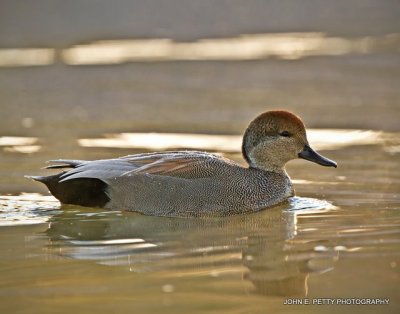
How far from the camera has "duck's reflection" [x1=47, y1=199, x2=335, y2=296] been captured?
732cm

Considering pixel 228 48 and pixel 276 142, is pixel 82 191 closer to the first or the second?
pixel 276 142

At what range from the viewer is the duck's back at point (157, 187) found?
30.0ft

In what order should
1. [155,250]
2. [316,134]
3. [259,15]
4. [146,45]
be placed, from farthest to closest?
1. [259,15]
2. [146,45]
3. [316,134]
4. [155,250]

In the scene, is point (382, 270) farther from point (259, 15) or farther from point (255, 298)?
point (259, 15)

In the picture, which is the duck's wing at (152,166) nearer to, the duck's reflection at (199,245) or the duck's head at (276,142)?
the duck's reflection at (199,245)

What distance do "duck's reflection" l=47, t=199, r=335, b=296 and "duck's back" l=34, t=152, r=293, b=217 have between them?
4.3 inches

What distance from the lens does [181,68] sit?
16.3m

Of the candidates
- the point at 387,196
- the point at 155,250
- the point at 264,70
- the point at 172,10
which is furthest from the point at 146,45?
the point at 155,250

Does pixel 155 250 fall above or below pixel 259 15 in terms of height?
below

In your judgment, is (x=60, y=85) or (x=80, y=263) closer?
(x=80, y=263)

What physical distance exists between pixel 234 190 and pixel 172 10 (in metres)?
10.7

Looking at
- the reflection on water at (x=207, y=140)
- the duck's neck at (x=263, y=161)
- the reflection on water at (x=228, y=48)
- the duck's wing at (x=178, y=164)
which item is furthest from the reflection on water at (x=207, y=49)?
the duck's wing at (x=178, y=164)

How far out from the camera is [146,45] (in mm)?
18156

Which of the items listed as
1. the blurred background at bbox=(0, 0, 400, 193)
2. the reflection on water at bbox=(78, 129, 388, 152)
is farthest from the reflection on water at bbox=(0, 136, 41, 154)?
the reflection on water at bbox=(78, 129, 388, 152)
